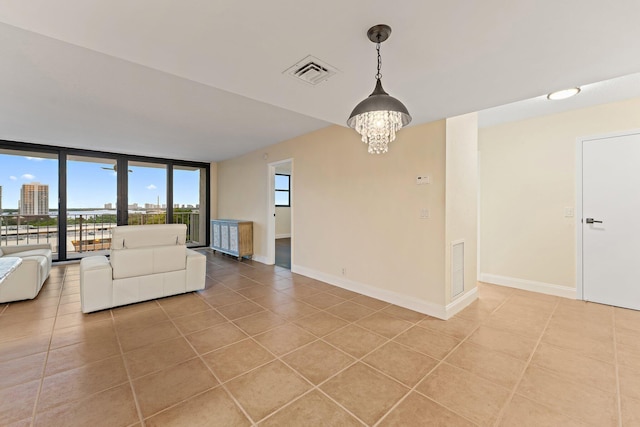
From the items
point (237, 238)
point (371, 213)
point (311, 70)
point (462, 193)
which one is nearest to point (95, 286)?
point (237, 238)

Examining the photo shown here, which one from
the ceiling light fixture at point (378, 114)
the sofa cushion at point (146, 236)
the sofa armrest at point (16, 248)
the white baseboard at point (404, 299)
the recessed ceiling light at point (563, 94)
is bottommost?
the white baseboard at point (404, 299)

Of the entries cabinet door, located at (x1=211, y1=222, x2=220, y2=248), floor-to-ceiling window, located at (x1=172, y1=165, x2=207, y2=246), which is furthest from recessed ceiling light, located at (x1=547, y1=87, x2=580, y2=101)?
floor-to-ceiling window, located at (x1=172, y1=165, x2=207, y2=246)

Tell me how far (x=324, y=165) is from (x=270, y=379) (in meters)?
3.08

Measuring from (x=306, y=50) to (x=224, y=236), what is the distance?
205 inches

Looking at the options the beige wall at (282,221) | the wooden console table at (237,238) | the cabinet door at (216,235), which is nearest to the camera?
the wooden console table at (237,238)

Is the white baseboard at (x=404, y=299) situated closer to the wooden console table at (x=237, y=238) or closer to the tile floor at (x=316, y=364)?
the tile floor at (x=316, y=364)

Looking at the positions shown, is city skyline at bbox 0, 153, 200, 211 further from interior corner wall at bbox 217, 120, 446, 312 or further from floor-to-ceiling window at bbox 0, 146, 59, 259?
interior corner wall at bbox 217, 120, 446, 312

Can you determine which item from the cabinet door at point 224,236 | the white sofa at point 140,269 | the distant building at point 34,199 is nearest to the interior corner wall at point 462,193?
the white sofa at point 140,269

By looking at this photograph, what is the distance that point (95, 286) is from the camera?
9.39ft

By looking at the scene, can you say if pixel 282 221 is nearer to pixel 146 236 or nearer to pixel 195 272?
pixel 195 272

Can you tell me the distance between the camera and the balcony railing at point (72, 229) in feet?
16.5

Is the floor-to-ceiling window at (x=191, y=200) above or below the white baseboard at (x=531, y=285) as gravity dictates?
above

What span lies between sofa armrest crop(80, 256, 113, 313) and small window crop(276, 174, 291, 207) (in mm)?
5968

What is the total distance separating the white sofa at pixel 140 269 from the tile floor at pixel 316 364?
0.65 feet
